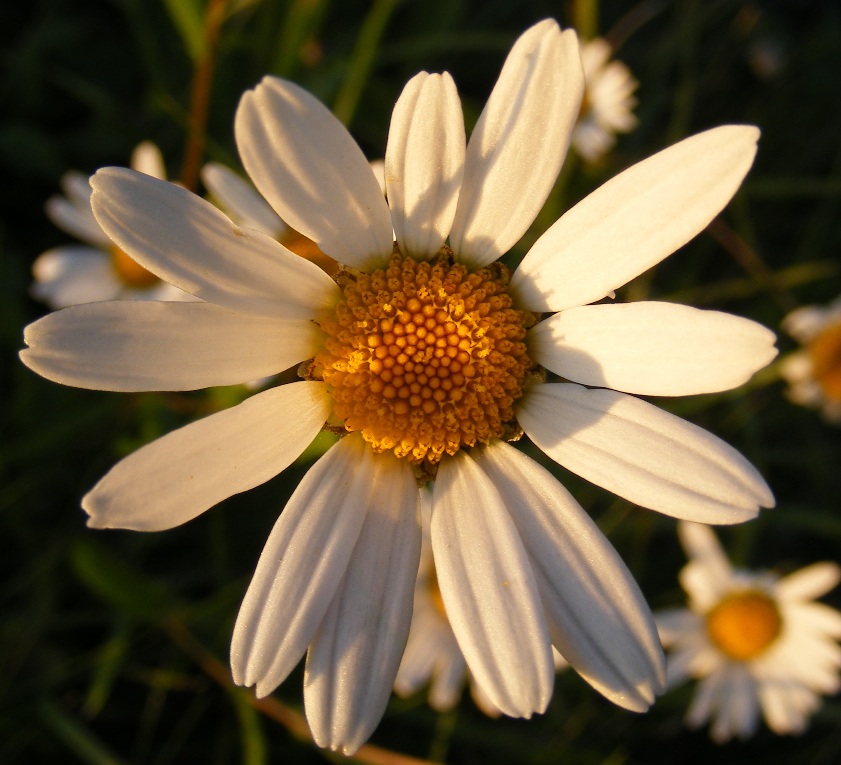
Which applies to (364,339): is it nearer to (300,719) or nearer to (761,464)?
(300,719)

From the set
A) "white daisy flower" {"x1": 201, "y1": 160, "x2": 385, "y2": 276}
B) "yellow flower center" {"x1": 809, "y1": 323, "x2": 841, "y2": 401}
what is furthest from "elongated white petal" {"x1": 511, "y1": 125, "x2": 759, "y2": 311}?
"yellow flower center" {"x1": 809, "y1": 323, "x2": 841, "y2": 401}

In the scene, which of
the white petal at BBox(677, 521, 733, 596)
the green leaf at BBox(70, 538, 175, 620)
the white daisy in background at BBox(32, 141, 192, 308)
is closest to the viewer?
the green leaf at BBox(70, 538, 175, 620)

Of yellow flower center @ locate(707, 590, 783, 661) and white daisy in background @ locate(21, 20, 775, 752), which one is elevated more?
white daisy in background @ locate(21, 20, 775, 752)

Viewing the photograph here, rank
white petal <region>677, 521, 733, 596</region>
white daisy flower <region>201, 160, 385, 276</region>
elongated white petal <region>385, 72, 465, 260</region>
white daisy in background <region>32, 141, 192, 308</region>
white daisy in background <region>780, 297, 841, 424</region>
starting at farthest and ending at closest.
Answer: white daisy in background <region>780, 297, 841, 424</region>, white petal <region>677, 521, 733, 596</region>, white daisy in background <region>32, 141, 192, 308</region>, white daisy flower <region>201, 160, 385, 276</region>, elongated white petal <region>385, 72, 465, 260</region>

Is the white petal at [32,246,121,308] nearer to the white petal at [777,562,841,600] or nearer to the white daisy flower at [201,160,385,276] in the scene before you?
the white daisy flower at [201,160,385,276]

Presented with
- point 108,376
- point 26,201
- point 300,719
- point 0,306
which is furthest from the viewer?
point 26,201

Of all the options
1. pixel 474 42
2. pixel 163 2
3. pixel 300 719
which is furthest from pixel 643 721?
pixel 163 2

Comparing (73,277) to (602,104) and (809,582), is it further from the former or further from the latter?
(809,582)
